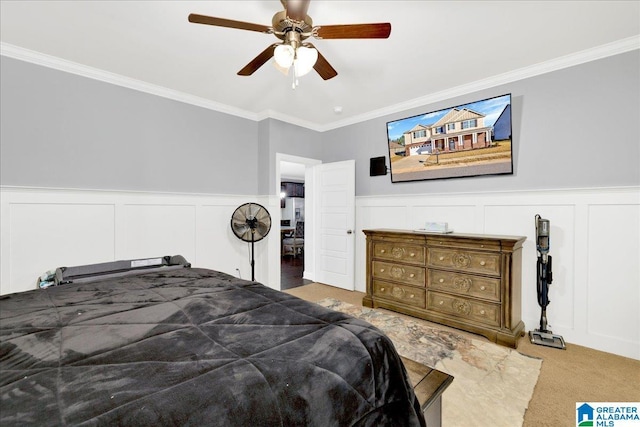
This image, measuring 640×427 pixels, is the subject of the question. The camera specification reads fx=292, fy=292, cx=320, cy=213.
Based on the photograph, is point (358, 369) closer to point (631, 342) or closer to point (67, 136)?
point (631, 342)

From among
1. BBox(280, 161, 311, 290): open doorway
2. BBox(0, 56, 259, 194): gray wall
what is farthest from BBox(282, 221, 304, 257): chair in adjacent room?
BBox(0, 56, 259, 194): gray wall

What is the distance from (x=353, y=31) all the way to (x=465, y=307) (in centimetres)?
262

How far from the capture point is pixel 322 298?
4.02m

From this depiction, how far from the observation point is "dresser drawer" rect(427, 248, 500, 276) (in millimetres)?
2711

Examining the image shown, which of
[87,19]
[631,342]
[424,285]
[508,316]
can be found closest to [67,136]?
[87,19]

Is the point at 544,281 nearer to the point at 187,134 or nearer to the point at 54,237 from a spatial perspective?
the point at 187,134

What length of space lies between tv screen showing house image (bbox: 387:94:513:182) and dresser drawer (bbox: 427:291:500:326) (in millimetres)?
1400

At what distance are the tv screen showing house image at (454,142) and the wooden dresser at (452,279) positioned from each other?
89 cm

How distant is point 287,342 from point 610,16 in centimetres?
315

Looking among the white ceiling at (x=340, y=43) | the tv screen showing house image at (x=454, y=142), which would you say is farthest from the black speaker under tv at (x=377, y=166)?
the white ceiling at (x=340, y=43)

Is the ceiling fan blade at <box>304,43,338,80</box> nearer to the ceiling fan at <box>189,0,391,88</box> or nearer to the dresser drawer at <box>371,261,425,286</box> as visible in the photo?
the ceiling fan at <box>189,0,391,88</box>

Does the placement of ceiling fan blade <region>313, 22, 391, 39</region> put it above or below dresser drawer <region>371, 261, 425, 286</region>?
above

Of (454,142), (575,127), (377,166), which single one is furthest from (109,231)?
(575,127)

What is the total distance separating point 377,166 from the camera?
4191mm
